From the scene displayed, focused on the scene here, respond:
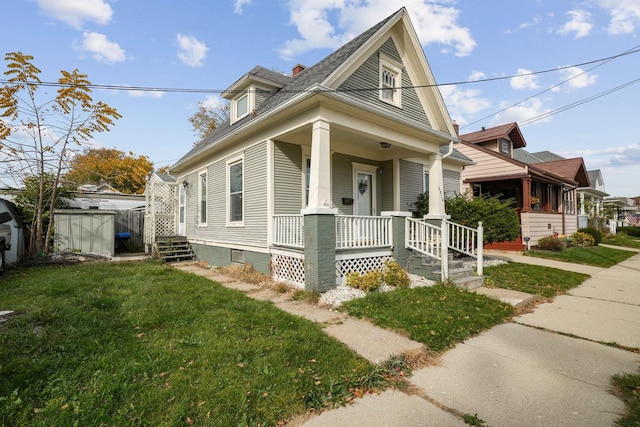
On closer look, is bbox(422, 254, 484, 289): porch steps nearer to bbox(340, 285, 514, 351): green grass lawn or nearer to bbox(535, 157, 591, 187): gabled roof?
bbox(340, 285, 514, 351): green grass lawn

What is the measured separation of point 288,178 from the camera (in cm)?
786

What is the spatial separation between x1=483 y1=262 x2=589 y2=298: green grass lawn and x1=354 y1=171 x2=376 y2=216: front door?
3799mm

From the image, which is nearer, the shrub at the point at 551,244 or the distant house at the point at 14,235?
the distant house at the point at 14,235

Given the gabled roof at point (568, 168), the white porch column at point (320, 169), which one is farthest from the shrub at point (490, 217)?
the gabled roof at point (568, 168)

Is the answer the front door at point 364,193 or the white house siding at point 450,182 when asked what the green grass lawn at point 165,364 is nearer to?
the front door at point 364,193

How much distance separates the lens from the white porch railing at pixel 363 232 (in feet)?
21.6

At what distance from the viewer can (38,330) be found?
3.79m

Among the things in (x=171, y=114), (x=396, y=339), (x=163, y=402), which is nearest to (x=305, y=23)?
(x=171, y=114)

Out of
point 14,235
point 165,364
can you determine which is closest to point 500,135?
point 165,364

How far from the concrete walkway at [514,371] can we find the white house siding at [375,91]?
16.3 feet

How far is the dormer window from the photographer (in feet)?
31.5

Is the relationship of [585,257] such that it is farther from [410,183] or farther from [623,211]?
[623,211]

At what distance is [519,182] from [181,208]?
1618 cm

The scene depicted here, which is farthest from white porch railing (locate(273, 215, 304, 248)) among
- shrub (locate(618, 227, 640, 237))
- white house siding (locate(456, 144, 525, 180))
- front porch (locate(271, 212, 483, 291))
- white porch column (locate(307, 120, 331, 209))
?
shrub (locate(618, 227, 640, 237))
